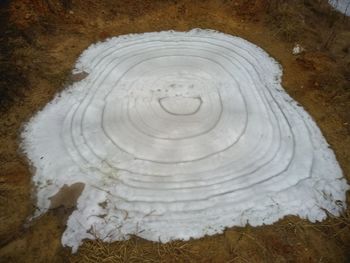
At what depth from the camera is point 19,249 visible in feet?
15.5

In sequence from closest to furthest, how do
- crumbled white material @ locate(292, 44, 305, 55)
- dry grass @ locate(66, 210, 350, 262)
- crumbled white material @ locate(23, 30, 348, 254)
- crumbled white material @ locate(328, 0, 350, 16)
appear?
dry grass @ locate(66, 210, 350, 262)
crumbled white material @ locate(23, 30, 348, 254)
crumbled white material @ locate(292, 44, 305, 55)
crumbled white material @ locate(328, 0, 350, 16)

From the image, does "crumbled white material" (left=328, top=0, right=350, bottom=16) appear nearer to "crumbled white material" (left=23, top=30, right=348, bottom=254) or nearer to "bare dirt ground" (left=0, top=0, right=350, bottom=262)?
"bare dirt ground" (left=0, top=0, right=350, bottom=262)

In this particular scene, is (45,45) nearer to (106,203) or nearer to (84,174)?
(84,174)

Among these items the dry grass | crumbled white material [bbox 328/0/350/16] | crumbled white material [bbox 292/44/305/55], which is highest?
crumbled white material [bbox 328/0/350/16]

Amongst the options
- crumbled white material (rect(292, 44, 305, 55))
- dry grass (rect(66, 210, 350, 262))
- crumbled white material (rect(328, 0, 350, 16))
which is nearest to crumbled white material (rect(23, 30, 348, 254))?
dry grass (rect(66, 210, 350, 262))

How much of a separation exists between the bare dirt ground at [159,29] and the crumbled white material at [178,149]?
0.21 m

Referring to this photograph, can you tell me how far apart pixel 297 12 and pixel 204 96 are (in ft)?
16.2

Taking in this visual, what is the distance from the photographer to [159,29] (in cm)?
927

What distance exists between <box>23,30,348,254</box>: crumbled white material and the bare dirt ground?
21 centimetres

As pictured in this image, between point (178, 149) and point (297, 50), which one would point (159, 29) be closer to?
point (297, 50)

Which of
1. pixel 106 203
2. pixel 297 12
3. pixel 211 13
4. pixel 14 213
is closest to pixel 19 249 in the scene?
pixel 14 213

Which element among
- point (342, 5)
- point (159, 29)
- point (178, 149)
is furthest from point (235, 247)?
point (342, 5)

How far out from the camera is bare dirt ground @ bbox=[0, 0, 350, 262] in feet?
15.8

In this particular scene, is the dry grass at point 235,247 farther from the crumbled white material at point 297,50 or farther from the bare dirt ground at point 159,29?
the crumbled white material at point 297,50
